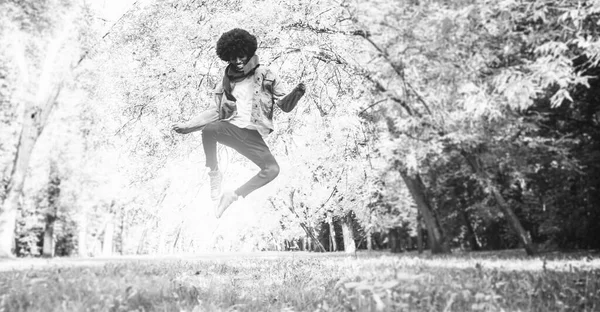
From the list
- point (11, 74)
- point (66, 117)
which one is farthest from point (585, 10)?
point (66, 117)

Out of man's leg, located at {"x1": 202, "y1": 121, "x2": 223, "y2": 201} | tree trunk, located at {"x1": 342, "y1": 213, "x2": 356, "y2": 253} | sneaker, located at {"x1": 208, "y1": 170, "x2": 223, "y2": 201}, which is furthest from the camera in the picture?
tree trunk, located at {"x1": 342, "y1": 213, "x2": 356, "y2": 253}

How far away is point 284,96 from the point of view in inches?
175

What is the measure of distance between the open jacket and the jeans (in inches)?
4.0

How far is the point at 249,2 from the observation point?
6.04 metres

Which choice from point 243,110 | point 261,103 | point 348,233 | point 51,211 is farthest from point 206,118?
point 51,211

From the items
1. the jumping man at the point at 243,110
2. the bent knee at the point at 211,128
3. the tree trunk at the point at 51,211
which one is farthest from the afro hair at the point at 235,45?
the tree trunk at the point at 51,211

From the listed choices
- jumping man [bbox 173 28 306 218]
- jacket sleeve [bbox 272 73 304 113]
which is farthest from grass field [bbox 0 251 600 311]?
jacket sleeve [bbox 272 73 304 113]

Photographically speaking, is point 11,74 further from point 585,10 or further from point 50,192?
point 585,10

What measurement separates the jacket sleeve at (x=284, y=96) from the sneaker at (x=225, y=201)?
84cm

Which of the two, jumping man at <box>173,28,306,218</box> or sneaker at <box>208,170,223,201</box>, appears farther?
sneaker at <box>208,170,223,201</box>

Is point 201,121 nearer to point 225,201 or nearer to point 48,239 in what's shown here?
point 225,201

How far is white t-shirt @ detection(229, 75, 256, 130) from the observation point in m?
4.20

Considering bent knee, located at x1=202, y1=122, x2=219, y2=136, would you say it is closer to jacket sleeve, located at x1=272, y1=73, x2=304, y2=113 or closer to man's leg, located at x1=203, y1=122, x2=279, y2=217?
man's leg, located at x1=203, y1=122, x2=279, y2=217

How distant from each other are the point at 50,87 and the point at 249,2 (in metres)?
18.8
